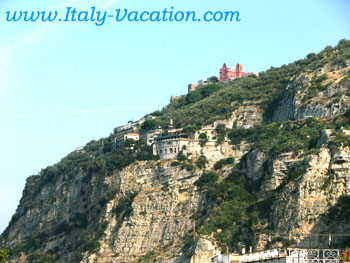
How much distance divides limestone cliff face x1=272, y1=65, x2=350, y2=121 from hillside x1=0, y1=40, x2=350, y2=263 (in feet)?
0.52

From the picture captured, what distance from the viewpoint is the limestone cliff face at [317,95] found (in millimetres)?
111562

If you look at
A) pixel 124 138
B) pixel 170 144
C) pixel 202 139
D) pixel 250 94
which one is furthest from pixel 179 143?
pixel 250 94

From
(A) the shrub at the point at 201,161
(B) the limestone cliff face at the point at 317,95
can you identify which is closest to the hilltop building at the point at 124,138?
(A) the shrub at the point at 201,161

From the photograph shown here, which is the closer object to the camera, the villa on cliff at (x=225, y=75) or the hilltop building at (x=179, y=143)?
the hilltop building at (x=179, y=143)

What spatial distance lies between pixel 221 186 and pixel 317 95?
58.0ft

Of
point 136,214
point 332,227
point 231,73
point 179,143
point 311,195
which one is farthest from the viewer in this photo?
point 231,73

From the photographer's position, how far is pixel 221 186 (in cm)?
10700

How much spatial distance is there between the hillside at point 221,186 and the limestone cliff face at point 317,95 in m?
0.16

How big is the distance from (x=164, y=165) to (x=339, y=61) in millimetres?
26735

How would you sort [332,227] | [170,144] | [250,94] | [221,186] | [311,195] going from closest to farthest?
[332,227], [311,195], [221,186], [170,144], [250,94]

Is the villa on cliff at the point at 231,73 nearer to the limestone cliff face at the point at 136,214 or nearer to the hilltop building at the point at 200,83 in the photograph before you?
the hilltop building at the point at 200,83

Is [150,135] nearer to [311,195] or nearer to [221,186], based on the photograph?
[221,186]

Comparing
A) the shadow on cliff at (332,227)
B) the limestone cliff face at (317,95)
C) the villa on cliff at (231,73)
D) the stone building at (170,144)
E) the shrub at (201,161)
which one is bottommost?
the shadow on cliff at (332,227)

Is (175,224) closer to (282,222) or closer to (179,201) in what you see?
(179,201)
